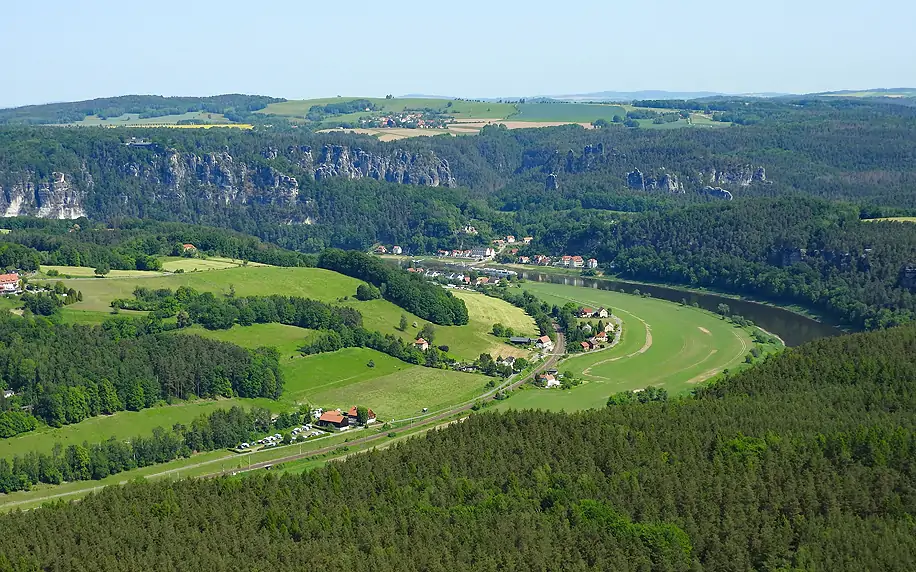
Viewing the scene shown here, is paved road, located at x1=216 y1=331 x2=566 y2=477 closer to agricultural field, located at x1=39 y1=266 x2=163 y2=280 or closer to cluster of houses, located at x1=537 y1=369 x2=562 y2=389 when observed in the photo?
cluster of houses, located at x1=537 y1=369 x2=562 y2=389

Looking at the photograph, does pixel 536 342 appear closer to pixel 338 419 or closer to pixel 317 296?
pixel 317 296

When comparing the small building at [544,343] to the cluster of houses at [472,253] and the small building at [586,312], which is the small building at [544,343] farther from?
the cluster of houses at [472,253]

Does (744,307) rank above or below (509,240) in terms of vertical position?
above

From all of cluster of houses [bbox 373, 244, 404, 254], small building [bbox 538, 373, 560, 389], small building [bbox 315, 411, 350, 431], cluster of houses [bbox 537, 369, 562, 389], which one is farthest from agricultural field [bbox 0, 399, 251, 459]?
cluster of houses [bbox 373, 244, 404, 254]

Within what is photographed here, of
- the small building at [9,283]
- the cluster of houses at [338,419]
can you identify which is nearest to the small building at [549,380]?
the cluster of houses at [338,419]

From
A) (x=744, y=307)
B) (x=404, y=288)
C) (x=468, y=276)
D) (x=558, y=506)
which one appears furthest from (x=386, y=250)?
(x=558, y=506)

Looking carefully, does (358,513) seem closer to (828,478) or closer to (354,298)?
(828,478)
